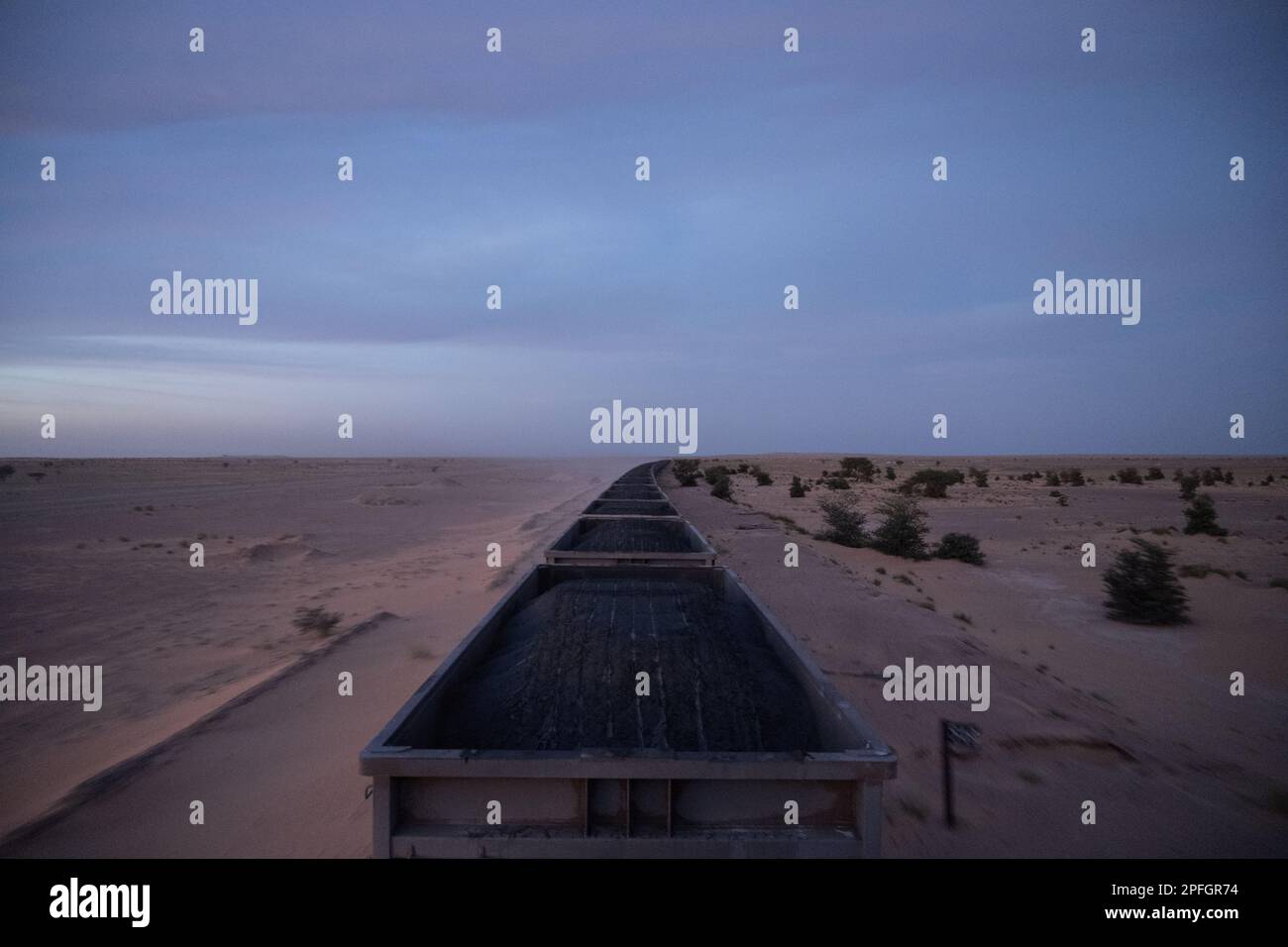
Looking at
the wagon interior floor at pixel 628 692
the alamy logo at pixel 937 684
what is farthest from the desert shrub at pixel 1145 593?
the wagon interior floor at pixel 628 692

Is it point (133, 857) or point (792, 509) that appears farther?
point (792, 509)

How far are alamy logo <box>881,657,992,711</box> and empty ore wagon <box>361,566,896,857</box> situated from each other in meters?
3.17

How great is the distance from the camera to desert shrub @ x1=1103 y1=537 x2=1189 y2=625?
36.1ft

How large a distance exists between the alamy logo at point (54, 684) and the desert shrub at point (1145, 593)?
15.0 metres

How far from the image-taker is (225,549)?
57.9ft

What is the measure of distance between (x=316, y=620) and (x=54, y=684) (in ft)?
11.1

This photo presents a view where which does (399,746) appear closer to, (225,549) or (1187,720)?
(1187,720)

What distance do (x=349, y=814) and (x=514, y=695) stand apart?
2049 mm

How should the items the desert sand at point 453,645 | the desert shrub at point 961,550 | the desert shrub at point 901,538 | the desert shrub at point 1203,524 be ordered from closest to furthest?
the desert sand at point 453,645
the desert shrub at point 961,550
the desert shrub at point 901,538
the desert shrub at point 1203,524

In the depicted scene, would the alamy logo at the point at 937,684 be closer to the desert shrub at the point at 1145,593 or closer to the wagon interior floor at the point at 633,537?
the wagon interior floor at the point at 633,537

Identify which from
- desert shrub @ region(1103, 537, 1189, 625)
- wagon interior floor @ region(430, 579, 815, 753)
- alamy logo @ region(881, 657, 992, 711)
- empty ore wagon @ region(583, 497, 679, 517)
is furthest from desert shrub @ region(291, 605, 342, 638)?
desert shrub @ region(1103, 537, 1189, 625)

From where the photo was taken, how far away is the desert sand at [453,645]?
4.70 metres

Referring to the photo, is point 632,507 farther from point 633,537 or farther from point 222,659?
point 222,659
